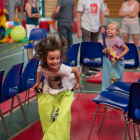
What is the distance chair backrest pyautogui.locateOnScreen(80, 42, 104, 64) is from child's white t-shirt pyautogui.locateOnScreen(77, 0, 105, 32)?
64cm

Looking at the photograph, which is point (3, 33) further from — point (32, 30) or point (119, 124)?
point (119, 124)

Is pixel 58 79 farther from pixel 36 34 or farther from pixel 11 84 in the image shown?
pixel 36 34

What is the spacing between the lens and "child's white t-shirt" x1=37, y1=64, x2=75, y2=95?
243 centimetres

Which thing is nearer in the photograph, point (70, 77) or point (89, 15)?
point (70, 77)

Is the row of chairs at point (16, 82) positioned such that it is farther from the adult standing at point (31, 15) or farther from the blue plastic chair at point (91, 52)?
the adult standing at point (31, 15)

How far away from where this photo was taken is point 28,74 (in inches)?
123

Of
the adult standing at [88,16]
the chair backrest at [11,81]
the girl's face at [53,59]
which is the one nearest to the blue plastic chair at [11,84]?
the chair backrest at [11,81]

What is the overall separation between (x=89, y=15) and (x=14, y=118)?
261 cm

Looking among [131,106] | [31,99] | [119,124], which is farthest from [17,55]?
[131,106]

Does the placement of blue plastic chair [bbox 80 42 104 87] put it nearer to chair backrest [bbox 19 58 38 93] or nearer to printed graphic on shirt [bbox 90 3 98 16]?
printed graphic on shirt [bbox 90 3 98 16]

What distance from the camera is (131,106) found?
2.02 meters

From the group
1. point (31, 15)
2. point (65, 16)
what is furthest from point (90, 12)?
point (31, 15)

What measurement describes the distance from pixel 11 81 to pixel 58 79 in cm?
56

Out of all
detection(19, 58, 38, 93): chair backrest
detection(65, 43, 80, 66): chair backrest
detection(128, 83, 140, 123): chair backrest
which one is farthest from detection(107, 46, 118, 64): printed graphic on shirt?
detection(128, 83, 140, 123): chair backrest
